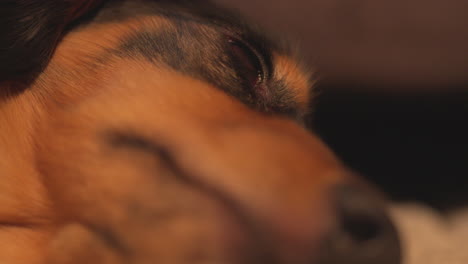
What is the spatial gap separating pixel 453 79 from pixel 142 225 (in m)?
1.37

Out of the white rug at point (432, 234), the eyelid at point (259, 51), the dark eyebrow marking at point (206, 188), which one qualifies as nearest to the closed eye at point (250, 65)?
the eyelid at point (259, 51)

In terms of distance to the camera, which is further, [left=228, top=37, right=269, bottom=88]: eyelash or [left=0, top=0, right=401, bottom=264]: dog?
[left=228, top=37, right=269, bottom=88]: eyelash

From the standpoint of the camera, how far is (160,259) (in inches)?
27.0

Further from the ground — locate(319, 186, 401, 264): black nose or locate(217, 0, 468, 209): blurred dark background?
locate(217, 0, 468, 209): blurred dark background

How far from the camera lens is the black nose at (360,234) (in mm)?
679

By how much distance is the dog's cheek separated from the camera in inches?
28.7

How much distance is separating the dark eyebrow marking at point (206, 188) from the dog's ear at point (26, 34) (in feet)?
0.87

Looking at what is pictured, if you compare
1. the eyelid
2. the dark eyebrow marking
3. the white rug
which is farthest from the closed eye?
the white rug

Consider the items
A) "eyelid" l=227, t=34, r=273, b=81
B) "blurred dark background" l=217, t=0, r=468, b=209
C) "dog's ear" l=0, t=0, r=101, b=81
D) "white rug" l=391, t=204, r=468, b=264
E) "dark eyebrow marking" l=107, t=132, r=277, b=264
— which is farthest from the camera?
"blurred dark background" l=217, t=0, r=468, b=209

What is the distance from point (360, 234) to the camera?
2.33 feet

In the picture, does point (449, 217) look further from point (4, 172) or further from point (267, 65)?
point (4, 172)

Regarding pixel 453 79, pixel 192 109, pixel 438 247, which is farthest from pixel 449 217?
pixel 192 109

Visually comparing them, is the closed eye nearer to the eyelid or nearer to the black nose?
the eyelid

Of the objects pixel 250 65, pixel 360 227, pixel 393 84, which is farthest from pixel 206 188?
pixel 393 84
